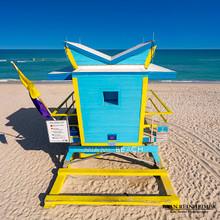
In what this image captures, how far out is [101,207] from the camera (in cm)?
470

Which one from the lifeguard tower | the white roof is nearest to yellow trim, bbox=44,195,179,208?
the lifeguard tower

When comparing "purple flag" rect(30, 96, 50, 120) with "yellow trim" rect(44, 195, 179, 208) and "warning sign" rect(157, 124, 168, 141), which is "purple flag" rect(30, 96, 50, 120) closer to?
"yellow trim" rect(44, 195, 179, 208)

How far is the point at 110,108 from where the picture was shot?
494 cm

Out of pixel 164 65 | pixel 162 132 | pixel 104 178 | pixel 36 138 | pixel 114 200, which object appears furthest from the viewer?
pixel 164 65

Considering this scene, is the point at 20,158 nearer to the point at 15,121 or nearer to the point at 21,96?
the point at 15,121

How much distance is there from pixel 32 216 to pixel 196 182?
5187mm

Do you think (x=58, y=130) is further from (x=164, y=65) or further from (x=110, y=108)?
(x=164, y=65)

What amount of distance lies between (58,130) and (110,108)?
1.82m

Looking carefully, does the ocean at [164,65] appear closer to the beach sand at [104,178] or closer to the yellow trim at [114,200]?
the beach sand at [104,178]

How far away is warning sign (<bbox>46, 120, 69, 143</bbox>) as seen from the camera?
5.09 meters

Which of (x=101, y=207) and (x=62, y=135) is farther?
(x=62, y=135)

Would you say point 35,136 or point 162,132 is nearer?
point 162,132

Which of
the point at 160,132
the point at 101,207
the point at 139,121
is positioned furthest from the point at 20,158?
the point at 160,132

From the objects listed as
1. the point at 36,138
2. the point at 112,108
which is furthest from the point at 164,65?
the point at 112,108
